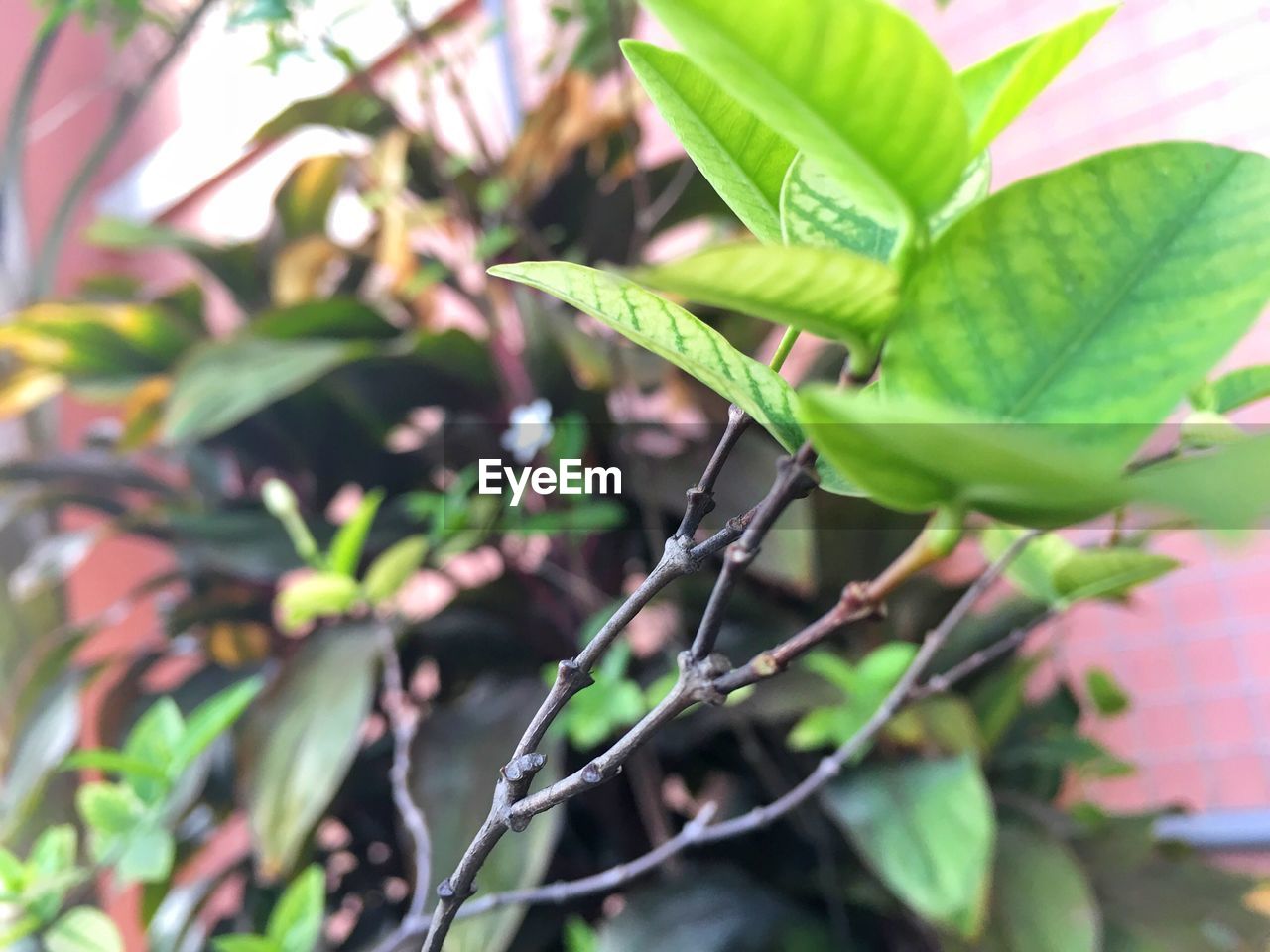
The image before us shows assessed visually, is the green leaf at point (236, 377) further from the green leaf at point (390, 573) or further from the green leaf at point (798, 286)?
the green leaf at point (798, 286)

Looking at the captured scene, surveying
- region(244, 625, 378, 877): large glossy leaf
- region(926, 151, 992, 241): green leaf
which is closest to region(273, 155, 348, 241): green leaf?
region(244, 625, 378, 877): large glossy leaf

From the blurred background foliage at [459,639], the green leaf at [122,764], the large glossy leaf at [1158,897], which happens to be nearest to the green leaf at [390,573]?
the blurred background foliage at [459,639]

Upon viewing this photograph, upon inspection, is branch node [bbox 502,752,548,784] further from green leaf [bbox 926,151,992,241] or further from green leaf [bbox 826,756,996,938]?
green leaf [bbox 826,756,996,938]

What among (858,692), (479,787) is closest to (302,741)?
(479,787)

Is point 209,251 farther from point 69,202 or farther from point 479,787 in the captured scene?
point 479,787

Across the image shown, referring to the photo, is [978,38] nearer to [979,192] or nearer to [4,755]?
[979,192]

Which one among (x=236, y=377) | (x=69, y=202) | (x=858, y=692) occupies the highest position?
(x=69, y=202)
